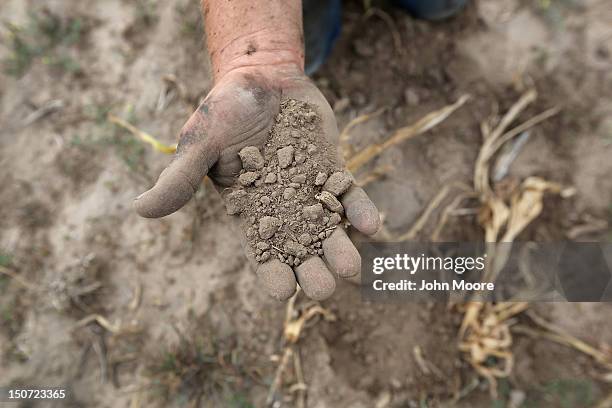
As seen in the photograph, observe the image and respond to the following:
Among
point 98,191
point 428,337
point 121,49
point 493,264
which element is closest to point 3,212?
point 98,191

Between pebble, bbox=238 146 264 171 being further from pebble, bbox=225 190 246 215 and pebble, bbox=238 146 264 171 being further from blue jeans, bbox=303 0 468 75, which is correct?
blue jeans, bbox=303 0 468 75

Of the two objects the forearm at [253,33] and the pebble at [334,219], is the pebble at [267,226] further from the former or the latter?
the forearm at [253,33]

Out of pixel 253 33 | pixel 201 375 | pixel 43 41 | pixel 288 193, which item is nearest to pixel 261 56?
pixel 253 33

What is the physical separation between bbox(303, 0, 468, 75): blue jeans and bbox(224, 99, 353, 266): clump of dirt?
740mm

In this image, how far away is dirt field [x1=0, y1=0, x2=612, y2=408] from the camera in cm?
180

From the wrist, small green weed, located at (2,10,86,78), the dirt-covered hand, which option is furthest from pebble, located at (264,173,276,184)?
small green weed, located at (2,10,86,78)

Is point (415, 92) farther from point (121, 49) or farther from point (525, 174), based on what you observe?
point (121, 49)

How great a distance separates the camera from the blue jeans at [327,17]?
1.91 meters

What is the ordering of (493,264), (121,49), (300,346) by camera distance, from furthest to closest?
(121,49), (493,264), (300,346)

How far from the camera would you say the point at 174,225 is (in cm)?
195

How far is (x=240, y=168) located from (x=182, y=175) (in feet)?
0.66

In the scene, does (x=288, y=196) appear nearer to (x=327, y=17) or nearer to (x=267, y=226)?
(x=267, y=226)

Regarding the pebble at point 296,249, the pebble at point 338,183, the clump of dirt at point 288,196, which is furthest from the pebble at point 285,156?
the pebble at point 296,249

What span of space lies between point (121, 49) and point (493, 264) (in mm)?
2028
